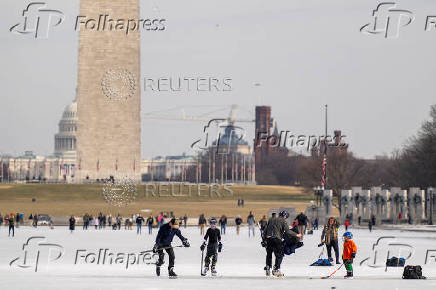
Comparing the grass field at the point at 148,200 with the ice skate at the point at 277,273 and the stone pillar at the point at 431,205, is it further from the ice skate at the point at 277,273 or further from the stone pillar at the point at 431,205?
the ice skate at the point at 277,273

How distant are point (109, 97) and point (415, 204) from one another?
59467 mm

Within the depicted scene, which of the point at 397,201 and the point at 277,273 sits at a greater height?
the point at 397,201

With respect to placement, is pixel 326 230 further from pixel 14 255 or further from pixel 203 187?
pixel 203 187

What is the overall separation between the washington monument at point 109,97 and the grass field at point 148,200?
22.9 feet

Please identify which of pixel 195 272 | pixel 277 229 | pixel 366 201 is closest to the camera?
pixel 277 229

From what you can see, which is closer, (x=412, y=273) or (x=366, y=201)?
(x=412, y=273)

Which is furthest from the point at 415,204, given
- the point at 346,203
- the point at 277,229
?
the point at 277,229

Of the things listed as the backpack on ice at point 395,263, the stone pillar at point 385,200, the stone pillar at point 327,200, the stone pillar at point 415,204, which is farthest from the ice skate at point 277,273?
the stone pillar at point 327,200

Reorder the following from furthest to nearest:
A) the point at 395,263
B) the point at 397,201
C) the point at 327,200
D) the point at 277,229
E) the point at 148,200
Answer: the point at 148,200 → the point at 327,200 → the point at 397,201 → the point at 395,263 → the point at 277,229

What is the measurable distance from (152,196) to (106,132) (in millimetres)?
15542

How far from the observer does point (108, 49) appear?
12838cm

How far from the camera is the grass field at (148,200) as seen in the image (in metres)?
98.1

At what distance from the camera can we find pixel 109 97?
429ft

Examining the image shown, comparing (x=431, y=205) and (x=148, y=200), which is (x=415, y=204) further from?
(x=148, y=200)
